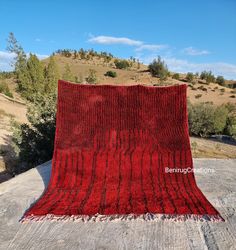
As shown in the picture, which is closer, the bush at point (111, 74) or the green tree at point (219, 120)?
the green tree at point (219, 120)

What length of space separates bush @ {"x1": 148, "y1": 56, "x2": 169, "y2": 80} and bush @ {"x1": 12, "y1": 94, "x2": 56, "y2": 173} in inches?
1527

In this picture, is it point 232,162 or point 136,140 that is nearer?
point 136,140

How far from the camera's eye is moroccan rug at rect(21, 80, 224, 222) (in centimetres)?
511

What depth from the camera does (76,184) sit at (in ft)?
20.5

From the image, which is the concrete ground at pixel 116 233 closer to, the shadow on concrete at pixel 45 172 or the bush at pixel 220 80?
the shadow on concrete at pixel 45 172

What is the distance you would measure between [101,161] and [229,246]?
9.91 ft

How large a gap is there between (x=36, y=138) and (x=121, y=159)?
3933 mm

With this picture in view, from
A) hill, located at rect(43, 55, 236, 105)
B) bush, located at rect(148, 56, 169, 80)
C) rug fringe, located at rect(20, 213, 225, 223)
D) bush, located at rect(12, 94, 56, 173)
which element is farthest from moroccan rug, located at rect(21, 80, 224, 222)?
bush, located at rect(148, 56, 169, 80)

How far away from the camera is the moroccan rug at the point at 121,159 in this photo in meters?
5.11

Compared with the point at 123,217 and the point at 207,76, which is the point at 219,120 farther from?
the point at 207,76

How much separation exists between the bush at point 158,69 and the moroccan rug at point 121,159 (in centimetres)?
4110

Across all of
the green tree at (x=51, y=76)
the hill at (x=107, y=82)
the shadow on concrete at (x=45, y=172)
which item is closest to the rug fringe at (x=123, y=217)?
the shadow on concrete at (x=45, y=172)

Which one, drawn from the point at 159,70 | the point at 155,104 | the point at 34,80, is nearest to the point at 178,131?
the point at 155,104

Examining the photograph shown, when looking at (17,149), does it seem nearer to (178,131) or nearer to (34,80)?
(178,131)
